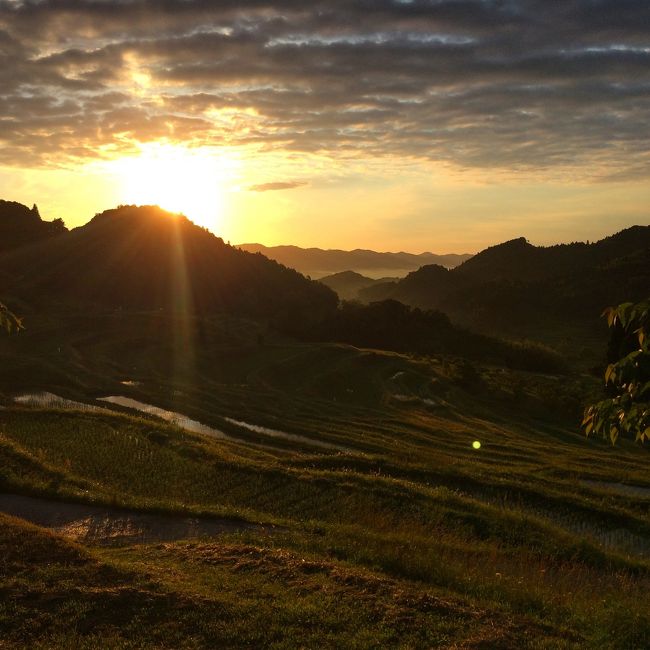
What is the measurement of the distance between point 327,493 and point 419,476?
7.35 m

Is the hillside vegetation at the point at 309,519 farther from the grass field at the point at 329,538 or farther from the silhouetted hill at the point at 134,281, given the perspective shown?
the silhouetted hill at the point at 134,281

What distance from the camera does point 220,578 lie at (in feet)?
48.6

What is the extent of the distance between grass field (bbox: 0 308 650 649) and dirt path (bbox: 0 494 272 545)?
54 centimetres

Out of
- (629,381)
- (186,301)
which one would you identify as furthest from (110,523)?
(186,301)

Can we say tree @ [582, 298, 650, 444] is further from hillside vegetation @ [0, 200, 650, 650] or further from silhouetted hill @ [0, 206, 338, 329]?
Result: silhouetted hill @ [0, 206, 338, 329]

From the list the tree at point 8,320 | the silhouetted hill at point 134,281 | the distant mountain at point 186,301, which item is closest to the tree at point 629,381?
the tree at point 8,320

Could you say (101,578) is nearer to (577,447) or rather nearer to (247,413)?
(247,413)

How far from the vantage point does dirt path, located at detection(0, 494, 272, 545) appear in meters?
20.7

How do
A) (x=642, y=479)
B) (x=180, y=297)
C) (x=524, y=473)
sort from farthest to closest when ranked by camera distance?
(x=180, y=297) < (x=642, y=479) < (x=524, y=473)

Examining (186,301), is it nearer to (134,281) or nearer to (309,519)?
(134,281)

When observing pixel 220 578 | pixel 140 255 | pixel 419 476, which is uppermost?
pixel 140 255

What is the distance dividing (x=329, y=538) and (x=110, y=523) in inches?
304

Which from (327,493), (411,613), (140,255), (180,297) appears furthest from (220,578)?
(140,255)

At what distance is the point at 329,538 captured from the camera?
19375 millimetres
